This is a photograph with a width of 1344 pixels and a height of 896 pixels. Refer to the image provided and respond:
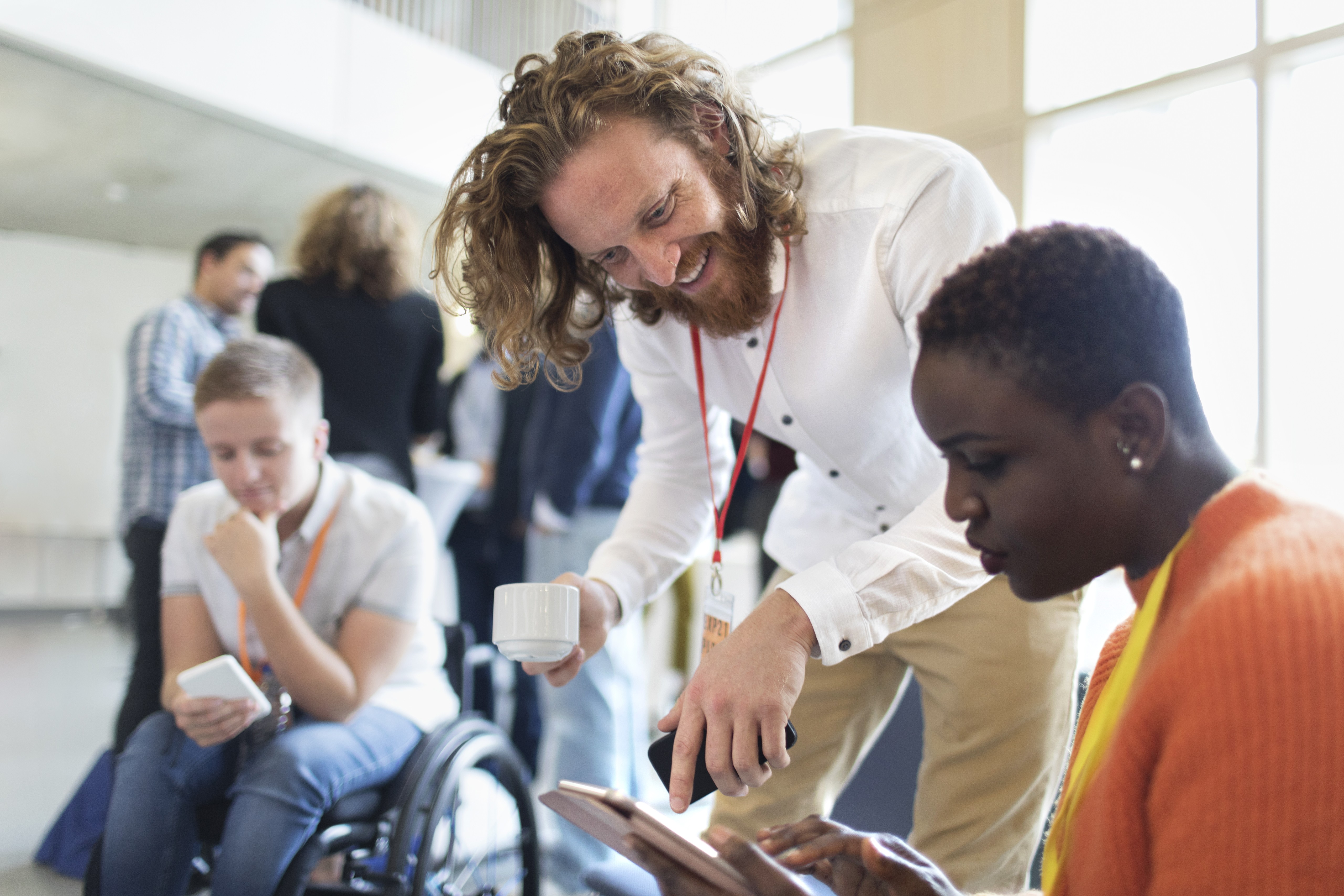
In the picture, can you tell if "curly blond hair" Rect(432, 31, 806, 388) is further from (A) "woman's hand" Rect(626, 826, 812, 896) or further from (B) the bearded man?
(A) "woman's hand" Rect(626, 826, 812, 896)

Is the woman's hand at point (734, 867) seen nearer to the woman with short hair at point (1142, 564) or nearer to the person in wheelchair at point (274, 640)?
the woman with short hair at point (1142, 564)

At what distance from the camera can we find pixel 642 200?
3.51 feet

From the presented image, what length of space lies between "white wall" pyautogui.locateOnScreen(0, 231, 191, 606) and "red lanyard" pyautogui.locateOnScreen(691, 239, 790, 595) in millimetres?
2597

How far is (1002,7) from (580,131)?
302 cm

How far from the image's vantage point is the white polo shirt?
170 centimetres

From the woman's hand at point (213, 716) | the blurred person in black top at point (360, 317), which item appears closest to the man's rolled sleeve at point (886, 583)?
the woman's hand at point (213, 716)

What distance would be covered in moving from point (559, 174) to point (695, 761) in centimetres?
67

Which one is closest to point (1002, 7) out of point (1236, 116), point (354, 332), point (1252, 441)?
point (1236, 116)

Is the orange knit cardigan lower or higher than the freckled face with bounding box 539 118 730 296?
lower

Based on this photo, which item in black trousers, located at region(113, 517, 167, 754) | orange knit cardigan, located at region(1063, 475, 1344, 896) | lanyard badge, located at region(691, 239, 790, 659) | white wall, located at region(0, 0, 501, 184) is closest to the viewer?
orange knit cardigan, located at region(1063, 475, 1344, 896)

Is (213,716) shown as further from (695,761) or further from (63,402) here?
(63,402)

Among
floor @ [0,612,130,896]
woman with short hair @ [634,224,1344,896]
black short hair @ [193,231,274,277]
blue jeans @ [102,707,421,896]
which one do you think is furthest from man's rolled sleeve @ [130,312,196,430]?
woman with short hair @ [634,224,1344,896]

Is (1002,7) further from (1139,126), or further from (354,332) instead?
(354,332)

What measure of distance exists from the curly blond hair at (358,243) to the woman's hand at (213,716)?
4.04 feet
